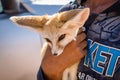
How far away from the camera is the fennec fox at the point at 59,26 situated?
79cm

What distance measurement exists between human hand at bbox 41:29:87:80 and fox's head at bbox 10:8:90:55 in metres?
0.03

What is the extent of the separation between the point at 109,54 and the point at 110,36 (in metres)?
0.06

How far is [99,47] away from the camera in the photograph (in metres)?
0.77

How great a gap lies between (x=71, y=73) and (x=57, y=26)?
0.18 meters

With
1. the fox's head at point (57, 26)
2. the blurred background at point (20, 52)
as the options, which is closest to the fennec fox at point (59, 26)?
the fox's head at point (57, 26)

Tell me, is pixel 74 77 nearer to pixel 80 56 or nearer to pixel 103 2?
pixel 80 56

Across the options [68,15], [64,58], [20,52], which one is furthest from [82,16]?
[20,52]

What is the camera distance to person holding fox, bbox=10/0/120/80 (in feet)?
2.45

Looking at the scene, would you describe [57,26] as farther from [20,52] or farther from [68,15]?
[20,52]

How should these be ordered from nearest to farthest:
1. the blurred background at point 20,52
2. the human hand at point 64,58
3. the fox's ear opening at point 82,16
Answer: the fox's ear opening at point 82,16
the human hand at point 64,58
the blurred background at point 20,52

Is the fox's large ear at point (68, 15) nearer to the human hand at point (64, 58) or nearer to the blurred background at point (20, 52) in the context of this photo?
the human hand at point (64, 58)

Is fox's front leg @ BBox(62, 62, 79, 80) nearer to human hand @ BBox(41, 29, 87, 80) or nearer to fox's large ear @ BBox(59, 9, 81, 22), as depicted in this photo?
human hand @ BBox(41, 29, 87, 80)

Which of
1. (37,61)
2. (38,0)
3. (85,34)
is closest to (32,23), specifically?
(85,34)

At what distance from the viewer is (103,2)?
87 cm
